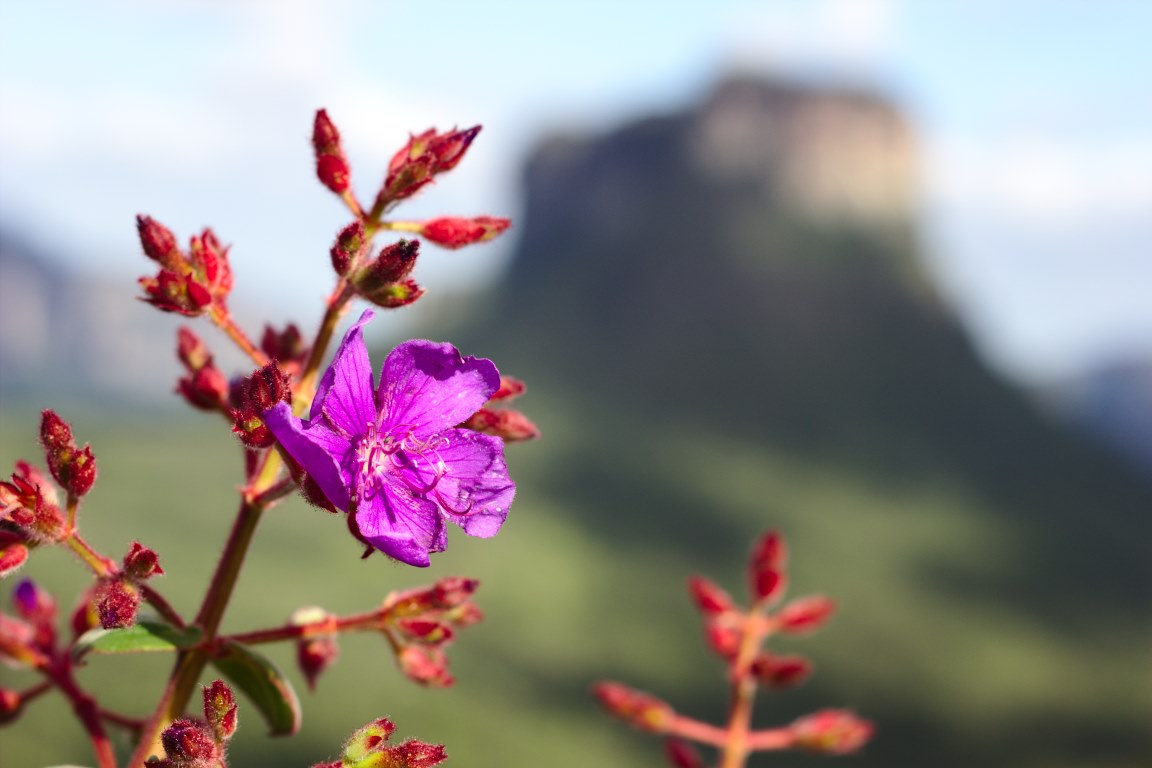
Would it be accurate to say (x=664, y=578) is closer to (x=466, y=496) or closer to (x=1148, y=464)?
(x=1148, y=464)

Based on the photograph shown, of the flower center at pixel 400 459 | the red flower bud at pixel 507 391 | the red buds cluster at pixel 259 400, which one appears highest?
the red flower bud at pixel 507 391

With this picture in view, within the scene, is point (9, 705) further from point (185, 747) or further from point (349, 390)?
point (349, 390)

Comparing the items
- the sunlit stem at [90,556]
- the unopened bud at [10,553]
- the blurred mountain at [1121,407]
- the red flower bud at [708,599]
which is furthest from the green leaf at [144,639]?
the blurred mountain at [1121,407]

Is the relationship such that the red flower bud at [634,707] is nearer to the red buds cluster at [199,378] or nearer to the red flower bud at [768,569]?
the red flower bud at [768,569]

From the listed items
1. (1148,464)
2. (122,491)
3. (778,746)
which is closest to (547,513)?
(122,491)

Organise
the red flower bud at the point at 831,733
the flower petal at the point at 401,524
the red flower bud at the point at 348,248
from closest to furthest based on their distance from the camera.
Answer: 1. the flower petal at the point at 401,524
2. the red flower bud at the point at 348,248
3. the red flower bud at the point at 831,733

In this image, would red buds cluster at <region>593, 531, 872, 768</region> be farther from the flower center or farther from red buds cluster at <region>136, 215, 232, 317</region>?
red buds cluster at <region>136, 215, 232, 317</region>

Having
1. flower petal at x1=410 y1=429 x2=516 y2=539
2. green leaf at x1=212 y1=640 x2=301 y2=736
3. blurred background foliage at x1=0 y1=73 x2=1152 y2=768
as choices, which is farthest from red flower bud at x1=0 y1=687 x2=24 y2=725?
blurred background foliage at x1=0 y1=73 x2=1152 y2=768

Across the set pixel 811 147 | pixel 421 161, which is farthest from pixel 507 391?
pixel 811 147
